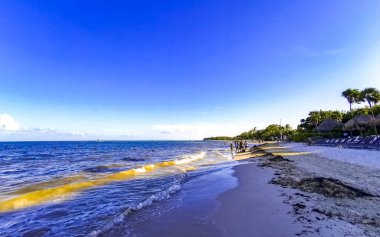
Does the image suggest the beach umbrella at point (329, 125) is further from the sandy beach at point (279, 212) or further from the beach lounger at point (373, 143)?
the sandy beach at point (279, 212)

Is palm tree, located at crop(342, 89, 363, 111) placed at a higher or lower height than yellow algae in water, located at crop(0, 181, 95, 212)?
higher

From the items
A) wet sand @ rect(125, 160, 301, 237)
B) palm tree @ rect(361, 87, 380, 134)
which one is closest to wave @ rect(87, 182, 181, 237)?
wet sand @ rect(125, 160, 301, 237)

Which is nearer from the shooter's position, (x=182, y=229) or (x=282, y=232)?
(x=282, y=232)

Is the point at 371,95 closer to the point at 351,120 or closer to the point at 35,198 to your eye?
the point at 351,120

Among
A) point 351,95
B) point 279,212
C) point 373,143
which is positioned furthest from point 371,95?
point 279,212

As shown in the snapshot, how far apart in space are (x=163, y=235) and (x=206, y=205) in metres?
3.17

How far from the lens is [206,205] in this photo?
8.91m

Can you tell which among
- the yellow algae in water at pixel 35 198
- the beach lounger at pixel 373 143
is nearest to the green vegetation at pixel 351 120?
the beach lounger at pixel 373 143

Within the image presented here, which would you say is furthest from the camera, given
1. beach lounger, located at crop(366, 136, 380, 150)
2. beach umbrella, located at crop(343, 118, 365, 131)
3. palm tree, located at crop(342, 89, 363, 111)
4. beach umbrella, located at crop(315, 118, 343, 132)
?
palm tree, located at crop(342, 89, 363, 111)

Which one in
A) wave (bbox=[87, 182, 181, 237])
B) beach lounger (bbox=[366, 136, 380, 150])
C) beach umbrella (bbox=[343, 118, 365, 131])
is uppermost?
beach umbrella (bbox=[343, 118, 365, 131])

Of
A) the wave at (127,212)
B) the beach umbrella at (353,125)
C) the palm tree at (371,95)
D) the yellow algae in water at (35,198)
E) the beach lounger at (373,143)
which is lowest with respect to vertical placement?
the yellow algae in water at (35,198)

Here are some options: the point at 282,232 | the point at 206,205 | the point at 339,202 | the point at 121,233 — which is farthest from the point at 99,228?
the point at 339,202

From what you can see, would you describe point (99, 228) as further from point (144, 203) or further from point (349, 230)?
point (349, 230)

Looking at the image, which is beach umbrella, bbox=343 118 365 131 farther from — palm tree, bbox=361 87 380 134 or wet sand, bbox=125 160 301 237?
wet sand, bbox=125 160 301 237
